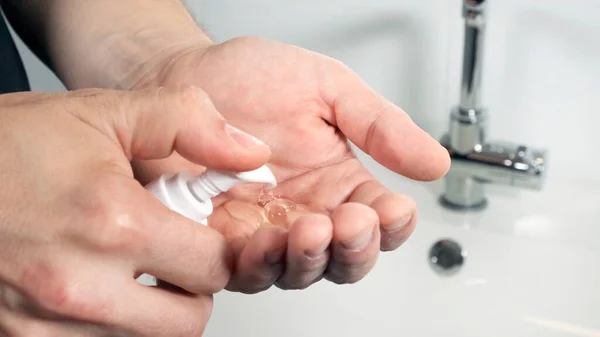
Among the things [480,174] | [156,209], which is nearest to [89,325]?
[156,209]

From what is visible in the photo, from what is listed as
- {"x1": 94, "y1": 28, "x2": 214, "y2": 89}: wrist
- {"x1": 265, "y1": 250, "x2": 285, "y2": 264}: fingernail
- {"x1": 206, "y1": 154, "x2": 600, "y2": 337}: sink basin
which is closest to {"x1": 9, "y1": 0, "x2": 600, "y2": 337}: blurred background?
{"x1": 206, "y1": 154, "x2": 600, "y2": 337}: sink basin

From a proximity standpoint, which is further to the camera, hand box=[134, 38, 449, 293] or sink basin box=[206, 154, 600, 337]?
sink basin box=[206, 154, 600, 337]

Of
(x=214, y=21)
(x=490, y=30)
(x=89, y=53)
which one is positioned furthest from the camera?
(x=214, y=21)

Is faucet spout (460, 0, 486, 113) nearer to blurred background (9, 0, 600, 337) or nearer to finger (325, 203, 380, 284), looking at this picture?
blurred background (9, 0, 600, 337)

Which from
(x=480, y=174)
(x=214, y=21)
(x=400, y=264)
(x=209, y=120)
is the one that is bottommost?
(x=400, y=264)

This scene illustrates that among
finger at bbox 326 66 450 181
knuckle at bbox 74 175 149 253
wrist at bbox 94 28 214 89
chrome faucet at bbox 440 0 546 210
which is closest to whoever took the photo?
knuckle at bbox 74 175 149 253

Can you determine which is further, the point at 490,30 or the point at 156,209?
the point at 490,30

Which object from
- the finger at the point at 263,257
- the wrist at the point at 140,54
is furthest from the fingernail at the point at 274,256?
the wrist at the point at 140,54

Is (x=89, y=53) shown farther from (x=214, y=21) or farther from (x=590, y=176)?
(x=590, y=176)
